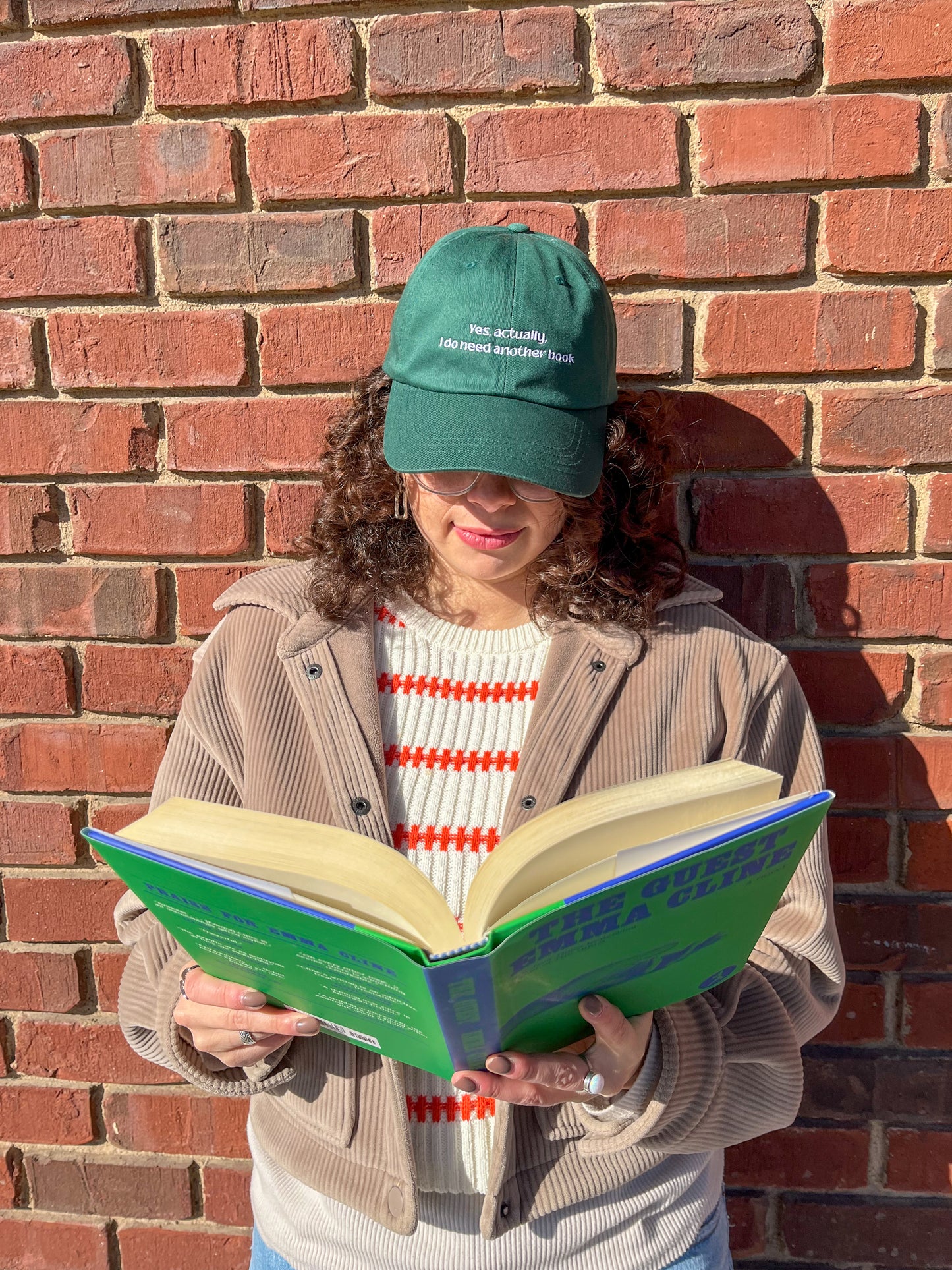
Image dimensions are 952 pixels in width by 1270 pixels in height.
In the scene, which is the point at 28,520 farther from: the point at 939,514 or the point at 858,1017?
the point at 858,1017

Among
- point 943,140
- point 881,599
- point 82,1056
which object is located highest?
point 943,140

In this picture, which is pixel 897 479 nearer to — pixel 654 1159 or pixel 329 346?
pixel 329 346

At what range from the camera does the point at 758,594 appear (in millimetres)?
1428

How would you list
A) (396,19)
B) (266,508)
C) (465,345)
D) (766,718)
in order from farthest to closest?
(266,508) < (396,19) < (766,718) < (465,345)

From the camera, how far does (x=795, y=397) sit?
137cm

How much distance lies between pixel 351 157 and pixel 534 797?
92 cm

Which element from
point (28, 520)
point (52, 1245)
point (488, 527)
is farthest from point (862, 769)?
point (52, 1245)

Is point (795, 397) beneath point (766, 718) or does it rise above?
above

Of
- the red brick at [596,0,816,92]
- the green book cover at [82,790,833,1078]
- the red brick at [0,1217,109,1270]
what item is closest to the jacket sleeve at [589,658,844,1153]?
the green book cover at [82,790,833,1078]

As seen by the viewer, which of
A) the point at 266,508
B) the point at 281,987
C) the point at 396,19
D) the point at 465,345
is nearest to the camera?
the point at 281,987

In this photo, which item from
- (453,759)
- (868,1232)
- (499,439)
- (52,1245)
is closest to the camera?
(499,439)

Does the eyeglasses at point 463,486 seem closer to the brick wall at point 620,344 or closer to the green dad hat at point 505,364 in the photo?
the green dad hat at point 505,364

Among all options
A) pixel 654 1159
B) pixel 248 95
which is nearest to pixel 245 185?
pixel 248 95

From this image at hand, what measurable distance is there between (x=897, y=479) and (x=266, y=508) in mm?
918
